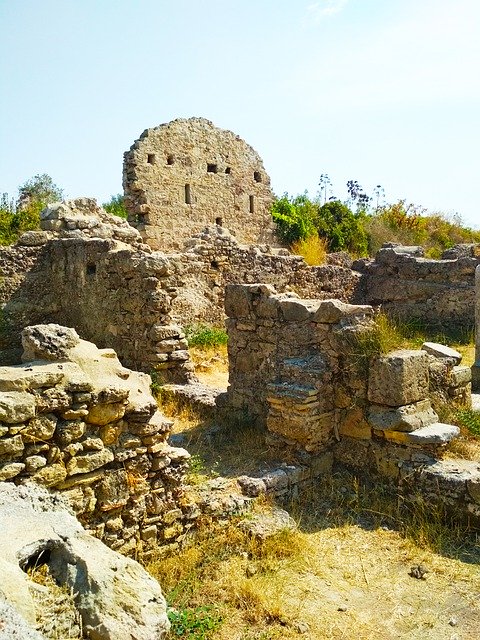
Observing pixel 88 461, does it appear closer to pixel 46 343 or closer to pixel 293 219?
pixel 46 343

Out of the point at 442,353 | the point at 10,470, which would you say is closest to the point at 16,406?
the point at 10,470

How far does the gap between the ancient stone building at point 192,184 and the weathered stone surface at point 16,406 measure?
1460cm

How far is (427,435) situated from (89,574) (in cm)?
380

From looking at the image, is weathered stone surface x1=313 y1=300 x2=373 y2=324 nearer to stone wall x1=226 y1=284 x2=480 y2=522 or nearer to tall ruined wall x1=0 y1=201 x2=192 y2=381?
stone wall x1=226 y1=284 x2=480 y2=522

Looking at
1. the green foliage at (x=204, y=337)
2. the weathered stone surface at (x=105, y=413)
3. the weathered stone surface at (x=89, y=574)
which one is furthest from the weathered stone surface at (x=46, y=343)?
the green foliage at (x=204, y=337)

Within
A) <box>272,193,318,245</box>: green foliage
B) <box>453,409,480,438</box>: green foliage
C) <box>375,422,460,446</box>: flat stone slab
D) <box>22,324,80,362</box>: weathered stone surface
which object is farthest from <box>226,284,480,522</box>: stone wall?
<box>272,193,318,245</box>: green foliage

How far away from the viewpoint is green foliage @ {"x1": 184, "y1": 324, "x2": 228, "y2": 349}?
37.8ft

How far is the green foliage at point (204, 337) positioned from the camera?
1153cm

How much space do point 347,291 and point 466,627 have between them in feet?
39.0

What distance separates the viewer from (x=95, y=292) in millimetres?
9570

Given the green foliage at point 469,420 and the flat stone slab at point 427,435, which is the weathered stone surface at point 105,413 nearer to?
the flat stone slab at point 427,435

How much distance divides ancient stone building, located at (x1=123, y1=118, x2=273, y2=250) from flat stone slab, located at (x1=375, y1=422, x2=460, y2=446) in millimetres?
13524

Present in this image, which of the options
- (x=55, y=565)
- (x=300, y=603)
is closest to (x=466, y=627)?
(x=300, y=603)

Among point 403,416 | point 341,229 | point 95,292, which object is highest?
point 341,229
